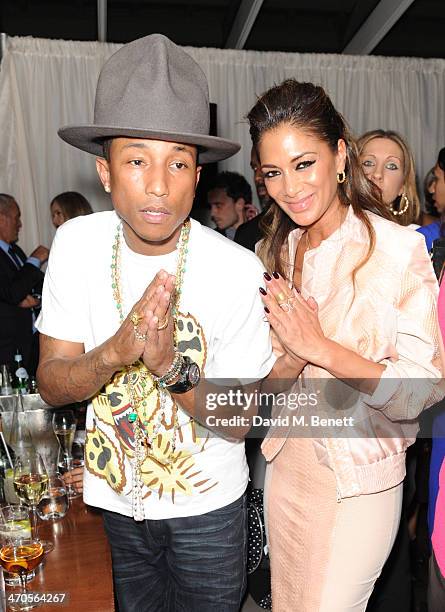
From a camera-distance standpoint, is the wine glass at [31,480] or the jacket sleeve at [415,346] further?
the wine glass at [31,480]

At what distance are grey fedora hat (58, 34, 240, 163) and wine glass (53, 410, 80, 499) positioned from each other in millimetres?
820

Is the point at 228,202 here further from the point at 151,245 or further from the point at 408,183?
the point at 151,245

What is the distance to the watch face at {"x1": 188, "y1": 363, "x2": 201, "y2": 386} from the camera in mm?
1374

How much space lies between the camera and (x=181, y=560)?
1.50 meters

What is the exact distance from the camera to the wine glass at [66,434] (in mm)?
1881

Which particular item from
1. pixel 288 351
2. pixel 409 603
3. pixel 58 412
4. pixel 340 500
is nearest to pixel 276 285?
pixel 288 351

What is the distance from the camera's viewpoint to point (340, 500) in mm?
1594

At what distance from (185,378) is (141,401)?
0.16 metres

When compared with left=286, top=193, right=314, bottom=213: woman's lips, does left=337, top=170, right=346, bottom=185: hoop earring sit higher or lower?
higher

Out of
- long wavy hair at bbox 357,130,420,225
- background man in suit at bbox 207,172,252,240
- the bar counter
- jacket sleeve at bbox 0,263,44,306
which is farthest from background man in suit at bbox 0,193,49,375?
the bar counter

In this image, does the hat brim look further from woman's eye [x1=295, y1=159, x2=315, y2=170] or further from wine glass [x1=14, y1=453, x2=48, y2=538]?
wine glass [x1=14, y1=453, x2=48, y2=538]

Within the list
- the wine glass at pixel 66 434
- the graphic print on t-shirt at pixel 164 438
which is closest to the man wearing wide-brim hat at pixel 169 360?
the graphic print on t-shirt at pixel 164 438

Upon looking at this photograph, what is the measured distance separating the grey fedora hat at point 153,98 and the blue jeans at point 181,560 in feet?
2.62

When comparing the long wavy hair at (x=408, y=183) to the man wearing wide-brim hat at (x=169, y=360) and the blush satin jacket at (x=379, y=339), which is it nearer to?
the blush satin jacket at (x=379, y=339)
